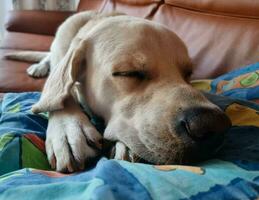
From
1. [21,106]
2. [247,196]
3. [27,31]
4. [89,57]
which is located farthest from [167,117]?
[27,31]

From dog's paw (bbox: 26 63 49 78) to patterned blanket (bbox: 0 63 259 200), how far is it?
955 millimetres

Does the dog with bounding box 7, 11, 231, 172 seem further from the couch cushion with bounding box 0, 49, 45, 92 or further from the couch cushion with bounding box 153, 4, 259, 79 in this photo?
A: the couch cushion with bounding box 0, 49, 45, 92

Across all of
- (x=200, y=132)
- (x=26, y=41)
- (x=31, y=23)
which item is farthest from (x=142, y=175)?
(x=31, y=23)

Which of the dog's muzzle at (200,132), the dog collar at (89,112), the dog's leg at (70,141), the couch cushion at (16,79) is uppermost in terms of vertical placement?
the dog's muzzle at (200,132)

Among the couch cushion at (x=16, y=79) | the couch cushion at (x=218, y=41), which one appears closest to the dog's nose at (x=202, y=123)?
the couch cushion at (x=218, y=41)

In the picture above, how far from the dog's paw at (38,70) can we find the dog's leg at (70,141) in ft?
3.10

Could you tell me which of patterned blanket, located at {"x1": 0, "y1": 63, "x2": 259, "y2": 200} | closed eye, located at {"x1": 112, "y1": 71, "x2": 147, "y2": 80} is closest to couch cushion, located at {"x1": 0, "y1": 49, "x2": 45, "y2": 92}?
patterned blanket, located at {"x1": 0, "y1": 63, "x2": 259, "y2": 200}

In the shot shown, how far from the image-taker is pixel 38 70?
7.16 ft

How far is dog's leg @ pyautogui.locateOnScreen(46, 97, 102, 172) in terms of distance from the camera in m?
1.03

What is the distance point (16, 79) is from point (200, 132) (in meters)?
1.40

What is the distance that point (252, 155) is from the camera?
2.95 ft

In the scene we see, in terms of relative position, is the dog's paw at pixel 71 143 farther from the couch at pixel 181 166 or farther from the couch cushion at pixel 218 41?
the couch cushion at pixel 218 41

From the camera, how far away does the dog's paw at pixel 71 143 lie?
1.03m

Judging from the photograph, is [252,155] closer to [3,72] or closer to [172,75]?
[172,75]
